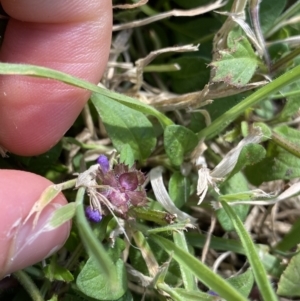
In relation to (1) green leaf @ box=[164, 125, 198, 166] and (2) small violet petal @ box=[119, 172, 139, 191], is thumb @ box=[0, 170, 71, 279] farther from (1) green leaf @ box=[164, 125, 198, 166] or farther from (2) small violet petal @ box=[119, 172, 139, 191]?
(1) green leaf @ box=[164, 125, 198, 166]

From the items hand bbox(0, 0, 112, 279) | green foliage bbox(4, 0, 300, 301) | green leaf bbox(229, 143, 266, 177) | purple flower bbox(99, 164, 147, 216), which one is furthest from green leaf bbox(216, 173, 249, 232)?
hand bbox(0, 0, 112, 279)

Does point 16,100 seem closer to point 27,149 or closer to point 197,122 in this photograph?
point 27,149

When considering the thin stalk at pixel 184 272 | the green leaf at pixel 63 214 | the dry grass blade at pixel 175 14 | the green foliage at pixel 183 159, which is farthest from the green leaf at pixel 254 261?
the dry grass blade at pixel 175 14

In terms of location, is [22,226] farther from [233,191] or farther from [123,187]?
[233,191]

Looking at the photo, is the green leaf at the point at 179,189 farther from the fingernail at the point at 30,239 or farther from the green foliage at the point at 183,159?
the fingernail at the point at 30,239

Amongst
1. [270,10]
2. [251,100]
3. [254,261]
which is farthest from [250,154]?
[270,10]

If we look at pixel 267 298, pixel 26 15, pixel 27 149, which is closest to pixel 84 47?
pixel 26 15
